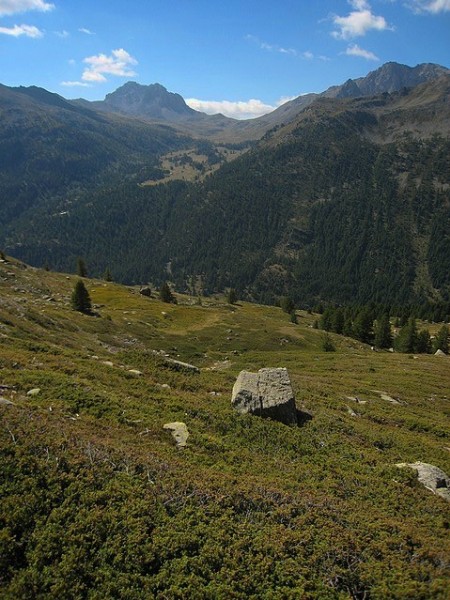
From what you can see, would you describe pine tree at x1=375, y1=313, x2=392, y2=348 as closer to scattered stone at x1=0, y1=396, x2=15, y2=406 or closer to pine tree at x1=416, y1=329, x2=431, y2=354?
pine tree at x1=416, y1=329, x2=431, y2=354

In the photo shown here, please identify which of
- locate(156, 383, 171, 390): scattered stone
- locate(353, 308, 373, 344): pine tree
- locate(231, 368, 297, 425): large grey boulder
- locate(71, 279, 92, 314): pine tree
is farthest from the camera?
locate(353, 308, 373, 344): pine tree

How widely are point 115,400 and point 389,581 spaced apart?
13578 millimetres

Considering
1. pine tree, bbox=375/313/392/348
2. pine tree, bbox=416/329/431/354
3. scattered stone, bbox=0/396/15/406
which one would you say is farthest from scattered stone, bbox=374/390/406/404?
pine tree, bbox=375/313/392/348

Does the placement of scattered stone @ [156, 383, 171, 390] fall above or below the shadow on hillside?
above

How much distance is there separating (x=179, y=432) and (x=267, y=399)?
21.9 ft

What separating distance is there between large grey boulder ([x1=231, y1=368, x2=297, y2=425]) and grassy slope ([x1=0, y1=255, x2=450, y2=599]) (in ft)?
3.84

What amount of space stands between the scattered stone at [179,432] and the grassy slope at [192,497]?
0.38 metres

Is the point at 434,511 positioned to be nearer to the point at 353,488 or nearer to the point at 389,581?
the point at 353,488

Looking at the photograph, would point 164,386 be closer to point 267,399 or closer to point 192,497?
point 267,399

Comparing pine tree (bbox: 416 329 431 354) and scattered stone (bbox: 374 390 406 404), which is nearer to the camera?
scattered stone (bbox: 374 390 406 404)

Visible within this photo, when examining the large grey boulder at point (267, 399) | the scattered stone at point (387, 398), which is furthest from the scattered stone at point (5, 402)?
the scattered stone at point (387, 398)

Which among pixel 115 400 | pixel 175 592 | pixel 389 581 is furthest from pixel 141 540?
pixel 115 400

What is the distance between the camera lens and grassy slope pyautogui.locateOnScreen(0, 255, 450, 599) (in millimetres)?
10078

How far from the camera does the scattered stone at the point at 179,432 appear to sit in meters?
17.3
